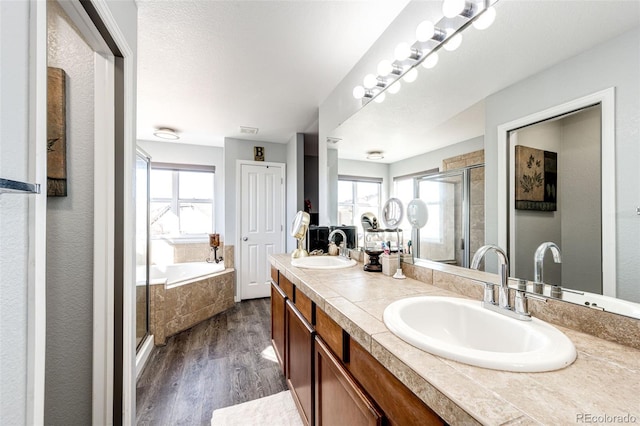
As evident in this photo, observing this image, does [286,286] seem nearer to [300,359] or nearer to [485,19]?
[300,359]

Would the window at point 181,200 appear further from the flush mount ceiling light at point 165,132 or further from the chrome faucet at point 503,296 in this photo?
the chrome faucet at point 503,296

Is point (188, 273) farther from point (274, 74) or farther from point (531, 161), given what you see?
point (531, 161)

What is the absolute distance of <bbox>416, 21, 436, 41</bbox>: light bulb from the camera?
1.26 metres

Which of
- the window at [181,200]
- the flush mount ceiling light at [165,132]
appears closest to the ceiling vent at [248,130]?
the flush mount ceiling light at [165,132]

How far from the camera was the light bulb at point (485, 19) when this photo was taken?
1054mm

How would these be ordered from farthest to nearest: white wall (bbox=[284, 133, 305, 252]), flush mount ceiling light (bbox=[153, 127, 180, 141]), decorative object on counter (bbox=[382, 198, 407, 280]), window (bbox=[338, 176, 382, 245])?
white wall (bbox=[284, 133, 305, 252])
flush mount ceiling light (bbox=[153, 127, 180, 141])
window (bbox=[338, 176, 382, 245])
decorative object on counter (bbox=[382, 198, 407, 280])

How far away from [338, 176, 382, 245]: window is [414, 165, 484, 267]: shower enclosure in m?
0.38

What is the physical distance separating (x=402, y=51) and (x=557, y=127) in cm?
93

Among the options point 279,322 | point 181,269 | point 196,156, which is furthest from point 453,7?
point 181,269

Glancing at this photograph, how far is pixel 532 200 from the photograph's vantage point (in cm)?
95

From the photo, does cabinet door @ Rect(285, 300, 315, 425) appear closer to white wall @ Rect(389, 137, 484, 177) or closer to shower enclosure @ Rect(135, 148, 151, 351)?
white wall @ Rect(389, 137, 484, 177)

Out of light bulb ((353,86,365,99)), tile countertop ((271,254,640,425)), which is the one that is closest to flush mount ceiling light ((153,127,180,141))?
light bulb ((353,86,365,99))

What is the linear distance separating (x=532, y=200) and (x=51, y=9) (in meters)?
1.98

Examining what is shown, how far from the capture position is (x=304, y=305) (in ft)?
4.67
